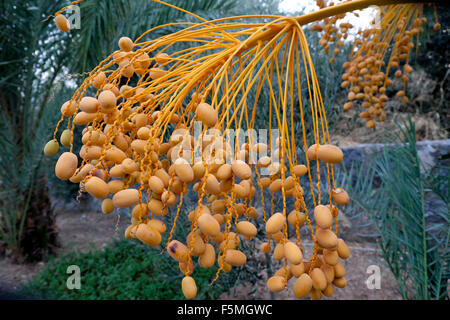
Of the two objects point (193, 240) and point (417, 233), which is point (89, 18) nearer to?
point (193, 240)

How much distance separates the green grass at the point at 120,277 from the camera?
222 cm

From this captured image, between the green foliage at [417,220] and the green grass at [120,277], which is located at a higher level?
the green foliage at [417,220]

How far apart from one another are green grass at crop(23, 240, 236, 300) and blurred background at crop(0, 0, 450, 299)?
11 mm

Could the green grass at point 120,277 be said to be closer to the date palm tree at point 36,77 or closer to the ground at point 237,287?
the ground at point 237,287

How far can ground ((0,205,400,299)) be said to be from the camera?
7.25 ft

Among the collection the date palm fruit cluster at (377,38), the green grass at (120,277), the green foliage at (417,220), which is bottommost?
the green grass at (120,277)

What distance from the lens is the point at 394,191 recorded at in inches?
44.3

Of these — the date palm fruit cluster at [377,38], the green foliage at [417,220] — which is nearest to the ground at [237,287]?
the green foliage at [417,220]

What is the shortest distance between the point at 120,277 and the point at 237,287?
100 centimetres

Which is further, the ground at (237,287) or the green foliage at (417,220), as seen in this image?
the ground at (237,287)

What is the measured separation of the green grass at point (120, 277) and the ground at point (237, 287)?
182mm

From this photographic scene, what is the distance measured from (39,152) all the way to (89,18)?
4.33 ft

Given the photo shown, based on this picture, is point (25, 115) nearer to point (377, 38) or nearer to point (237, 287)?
point (237, 287)
